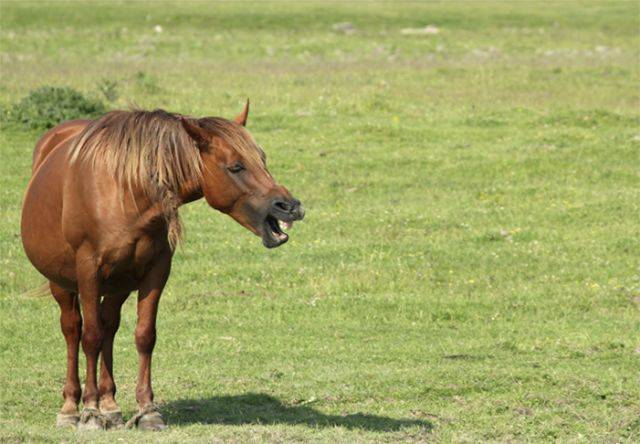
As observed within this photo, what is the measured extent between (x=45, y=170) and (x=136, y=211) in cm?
151

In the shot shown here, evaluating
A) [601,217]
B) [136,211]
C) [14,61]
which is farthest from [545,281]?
[14,61]

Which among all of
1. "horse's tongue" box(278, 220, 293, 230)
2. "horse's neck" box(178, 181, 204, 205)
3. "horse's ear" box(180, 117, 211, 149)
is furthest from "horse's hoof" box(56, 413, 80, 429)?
"horse's ear" box(180, 117, 211, 149)

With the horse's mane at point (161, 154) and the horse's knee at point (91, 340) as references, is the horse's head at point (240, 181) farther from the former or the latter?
the horse's knee at point (91, 340)

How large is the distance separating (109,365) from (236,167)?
78.8 inches

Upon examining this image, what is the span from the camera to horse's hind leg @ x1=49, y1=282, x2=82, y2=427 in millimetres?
10172

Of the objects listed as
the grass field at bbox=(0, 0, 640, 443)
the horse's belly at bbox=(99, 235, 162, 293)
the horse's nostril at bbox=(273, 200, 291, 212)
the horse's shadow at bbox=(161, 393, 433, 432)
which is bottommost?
the grass field at bbox=(0, 0, 640, 443)

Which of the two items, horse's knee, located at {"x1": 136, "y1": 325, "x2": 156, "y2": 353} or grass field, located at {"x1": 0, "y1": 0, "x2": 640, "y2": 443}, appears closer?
horse's knee, located at {"x1": 136, "y1": 325, "x2": 156, "y2": 353}

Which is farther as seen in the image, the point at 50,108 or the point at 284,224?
the point at 50,108

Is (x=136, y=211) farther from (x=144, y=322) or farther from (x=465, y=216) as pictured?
(x=465, y=216)

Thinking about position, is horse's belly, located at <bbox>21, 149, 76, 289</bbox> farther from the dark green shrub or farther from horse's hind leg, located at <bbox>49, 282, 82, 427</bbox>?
the dark green shrub

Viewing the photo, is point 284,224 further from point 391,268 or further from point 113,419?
point 391,268

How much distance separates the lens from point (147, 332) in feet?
30.7

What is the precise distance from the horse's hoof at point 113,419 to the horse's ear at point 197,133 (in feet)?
7.12

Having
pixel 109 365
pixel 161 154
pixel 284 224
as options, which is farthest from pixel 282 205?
pixel 109 365
